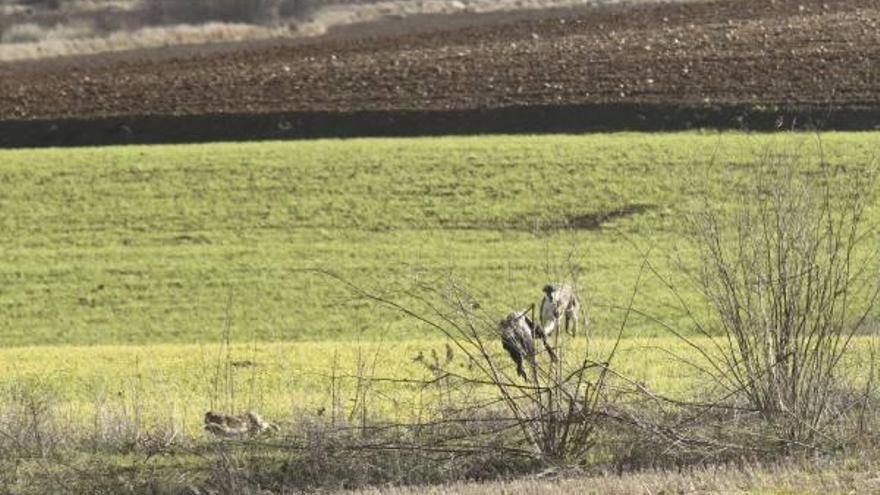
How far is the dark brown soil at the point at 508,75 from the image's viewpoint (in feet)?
124

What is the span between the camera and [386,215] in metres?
31.0

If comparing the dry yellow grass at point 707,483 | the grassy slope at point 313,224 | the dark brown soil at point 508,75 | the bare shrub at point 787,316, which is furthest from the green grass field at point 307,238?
the dry yellow grass at point 707,483

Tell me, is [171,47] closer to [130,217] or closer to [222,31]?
[222,31]

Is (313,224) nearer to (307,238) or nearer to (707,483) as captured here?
(307,238)

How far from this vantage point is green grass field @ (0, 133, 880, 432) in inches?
873

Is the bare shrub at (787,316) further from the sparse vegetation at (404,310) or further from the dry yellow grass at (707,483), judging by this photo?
the dry yellow grass at (707,483)

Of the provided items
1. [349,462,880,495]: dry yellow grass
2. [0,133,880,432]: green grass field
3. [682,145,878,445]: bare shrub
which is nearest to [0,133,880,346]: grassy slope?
[0,133,880,432]: green grass field

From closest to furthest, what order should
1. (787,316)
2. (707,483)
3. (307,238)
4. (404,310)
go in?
(707,483) → (787,316) → (404,310) → (307,238)

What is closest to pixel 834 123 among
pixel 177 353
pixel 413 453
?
pixel 177 353

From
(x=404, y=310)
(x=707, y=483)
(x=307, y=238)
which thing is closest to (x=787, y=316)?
(x=707, y=483)

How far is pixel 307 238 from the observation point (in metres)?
30.1

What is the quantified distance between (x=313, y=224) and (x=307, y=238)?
0.80 metres

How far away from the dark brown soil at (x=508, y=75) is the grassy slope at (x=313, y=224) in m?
2.56

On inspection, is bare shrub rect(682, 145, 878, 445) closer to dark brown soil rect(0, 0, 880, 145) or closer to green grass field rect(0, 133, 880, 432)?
green grass field rect(0, 133, 880, 432)
